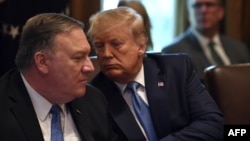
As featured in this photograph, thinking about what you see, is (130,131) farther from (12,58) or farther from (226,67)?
(12,58)

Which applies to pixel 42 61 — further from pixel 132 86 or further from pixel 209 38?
pixel 209 38

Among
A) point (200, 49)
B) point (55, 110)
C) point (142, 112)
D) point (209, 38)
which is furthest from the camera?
point (209, 38)

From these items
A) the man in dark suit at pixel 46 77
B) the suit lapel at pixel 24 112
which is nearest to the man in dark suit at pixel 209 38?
the man in dark suit at pixel 46 77

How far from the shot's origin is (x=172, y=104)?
2.37 meters

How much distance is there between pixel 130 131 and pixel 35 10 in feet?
3.42

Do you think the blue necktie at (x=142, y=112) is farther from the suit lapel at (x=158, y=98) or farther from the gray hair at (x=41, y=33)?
the gray hair at (x=41, y=33)

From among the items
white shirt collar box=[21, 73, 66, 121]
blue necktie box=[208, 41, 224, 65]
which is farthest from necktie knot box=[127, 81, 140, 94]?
blue necktie box=[208, 41, 224, 65]

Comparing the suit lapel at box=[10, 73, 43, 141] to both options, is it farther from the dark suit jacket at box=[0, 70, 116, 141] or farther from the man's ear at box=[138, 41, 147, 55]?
the man's ear at box=[138, 41, 147, 55]

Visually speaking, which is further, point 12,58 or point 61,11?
point 61,11

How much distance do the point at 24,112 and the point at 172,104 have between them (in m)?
0.79

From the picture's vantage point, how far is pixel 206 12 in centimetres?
376

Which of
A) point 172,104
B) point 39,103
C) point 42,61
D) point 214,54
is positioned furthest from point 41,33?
point 214,54

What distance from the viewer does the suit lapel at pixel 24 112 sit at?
1.82m

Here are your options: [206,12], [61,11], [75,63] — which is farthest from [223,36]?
[75,63]
